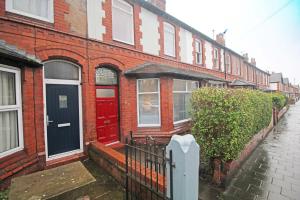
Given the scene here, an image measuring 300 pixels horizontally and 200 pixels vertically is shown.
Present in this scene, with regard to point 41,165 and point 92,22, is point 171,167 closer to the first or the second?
point 41,165

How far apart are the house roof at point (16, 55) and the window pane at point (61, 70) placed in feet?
1.71

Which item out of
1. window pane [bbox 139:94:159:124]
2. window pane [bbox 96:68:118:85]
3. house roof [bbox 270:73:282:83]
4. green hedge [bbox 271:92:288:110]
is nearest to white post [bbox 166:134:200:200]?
window pane [bbox 96:68:118:85]

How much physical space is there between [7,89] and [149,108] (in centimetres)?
552

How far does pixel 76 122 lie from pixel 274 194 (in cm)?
593

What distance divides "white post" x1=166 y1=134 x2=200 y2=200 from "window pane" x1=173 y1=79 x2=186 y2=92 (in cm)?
711

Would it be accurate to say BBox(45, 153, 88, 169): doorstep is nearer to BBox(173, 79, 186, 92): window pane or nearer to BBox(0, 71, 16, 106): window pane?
BBox(0, 71, 16, 106): window pane

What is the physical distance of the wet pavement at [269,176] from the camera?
3.96 m

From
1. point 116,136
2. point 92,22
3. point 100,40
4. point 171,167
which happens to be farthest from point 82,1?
point 171,167

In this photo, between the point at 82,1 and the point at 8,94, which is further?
the point at 82,1

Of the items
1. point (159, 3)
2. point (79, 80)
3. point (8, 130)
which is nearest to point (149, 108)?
point (79, 80)

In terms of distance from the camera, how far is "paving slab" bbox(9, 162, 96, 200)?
2.21 meters

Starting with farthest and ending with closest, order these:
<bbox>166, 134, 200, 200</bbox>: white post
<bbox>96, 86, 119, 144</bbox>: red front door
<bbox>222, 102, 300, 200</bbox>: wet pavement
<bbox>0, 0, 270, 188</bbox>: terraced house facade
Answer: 1. <bbox>96, 86, 119, 144</bbox>: red front door
2. <bbox>0, 0, 270, 188</bbox>: terraced house facade
3. <bbox>222, 102, 300, 200</bbox>: wet pavement
4. <bbox>166, 134, 200, 200</bbox>: white post

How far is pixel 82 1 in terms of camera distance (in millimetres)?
6258

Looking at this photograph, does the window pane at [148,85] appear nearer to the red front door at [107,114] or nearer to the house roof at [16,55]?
the red front door at [107,114]
